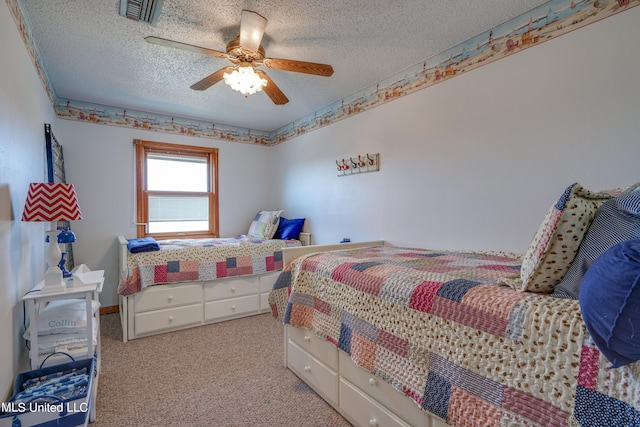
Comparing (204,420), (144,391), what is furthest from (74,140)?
(204,420)

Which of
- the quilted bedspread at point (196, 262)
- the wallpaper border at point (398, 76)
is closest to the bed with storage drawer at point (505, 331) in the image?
the wallpaper border at point (398, 76)

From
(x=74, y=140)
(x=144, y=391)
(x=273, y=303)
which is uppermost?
(x=74, y=140)

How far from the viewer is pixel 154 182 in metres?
3.71

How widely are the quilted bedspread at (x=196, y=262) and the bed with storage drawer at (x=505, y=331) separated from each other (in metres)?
1.71

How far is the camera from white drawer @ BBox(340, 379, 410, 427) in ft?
4.39

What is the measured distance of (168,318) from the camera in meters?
2.83

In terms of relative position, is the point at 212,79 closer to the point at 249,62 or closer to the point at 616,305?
the point at 249,62

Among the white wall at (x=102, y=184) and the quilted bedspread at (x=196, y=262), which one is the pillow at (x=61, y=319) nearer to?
the quilted bedspread at (x=196, y=262)

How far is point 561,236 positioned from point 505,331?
1.12ft

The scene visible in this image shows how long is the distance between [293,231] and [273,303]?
1.67 metres

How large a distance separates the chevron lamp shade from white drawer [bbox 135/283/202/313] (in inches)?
47.8

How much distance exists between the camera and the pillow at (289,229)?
369cm

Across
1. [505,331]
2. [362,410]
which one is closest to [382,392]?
[362,410]

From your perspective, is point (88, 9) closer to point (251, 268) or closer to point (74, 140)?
point (74, 140)
